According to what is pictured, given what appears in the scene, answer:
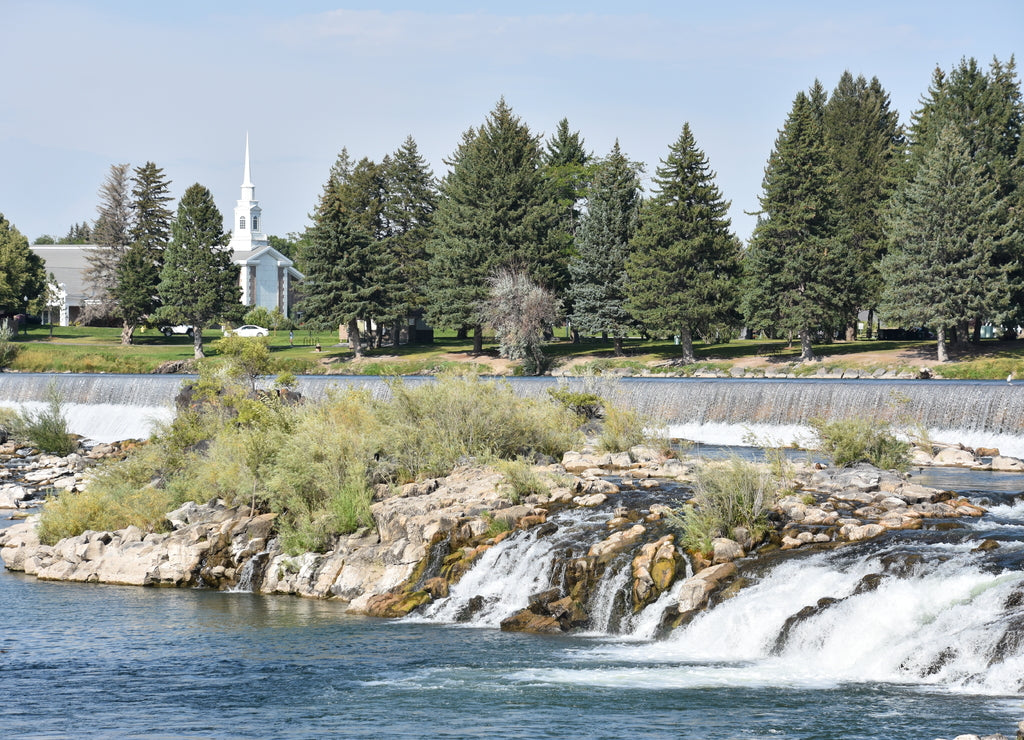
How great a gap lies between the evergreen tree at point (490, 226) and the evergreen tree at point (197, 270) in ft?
59.6

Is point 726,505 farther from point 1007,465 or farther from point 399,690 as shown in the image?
point 1007,465

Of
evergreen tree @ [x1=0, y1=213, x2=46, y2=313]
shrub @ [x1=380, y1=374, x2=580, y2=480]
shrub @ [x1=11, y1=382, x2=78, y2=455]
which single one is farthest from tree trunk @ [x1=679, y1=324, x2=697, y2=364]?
evergreen tree @ [x1=0, y1=213, x2=46, y2=313]

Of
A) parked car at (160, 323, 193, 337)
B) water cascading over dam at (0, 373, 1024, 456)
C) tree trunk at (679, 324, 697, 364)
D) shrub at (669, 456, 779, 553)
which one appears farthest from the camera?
parked car at (160, 323, 193, 337)

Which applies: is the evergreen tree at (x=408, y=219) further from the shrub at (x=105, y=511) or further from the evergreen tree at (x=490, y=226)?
the shrub at (x=105, y=511)

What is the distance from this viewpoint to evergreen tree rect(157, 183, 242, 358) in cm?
7938

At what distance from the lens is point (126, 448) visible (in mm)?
42125

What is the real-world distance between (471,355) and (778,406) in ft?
108

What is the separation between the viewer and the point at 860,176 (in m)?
68.2

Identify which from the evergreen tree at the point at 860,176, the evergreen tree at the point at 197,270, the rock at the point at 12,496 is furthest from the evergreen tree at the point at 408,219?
the rock at the point at 12,496

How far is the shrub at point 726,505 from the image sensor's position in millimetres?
18609

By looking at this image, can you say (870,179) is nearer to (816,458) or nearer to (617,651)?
(816,458)

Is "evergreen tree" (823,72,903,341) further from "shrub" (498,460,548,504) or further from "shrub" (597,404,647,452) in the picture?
"shrub" (498,460,548,504)

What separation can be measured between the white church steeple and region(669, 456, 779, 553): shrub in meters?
96.0

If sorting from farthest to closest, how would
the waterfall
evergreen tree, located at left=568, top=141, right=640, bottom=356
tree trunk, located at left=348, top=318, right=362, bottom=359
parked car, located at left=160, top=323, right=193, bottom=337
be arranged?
1. parked car, located at left=160, top=323, right=193, bottom=337
2. tree trunk, located at left=348, top=318, right=362, bottom=359
3. evergreen tree, located at left=568, top=141, right=640, bottom=356
4. the waterfall
